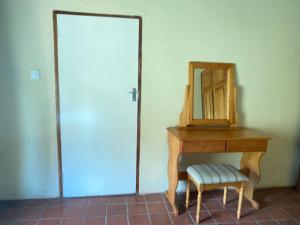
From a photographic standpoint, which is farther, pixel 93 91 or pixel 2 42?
pixel 93 91

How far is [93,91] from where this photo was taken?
228cm

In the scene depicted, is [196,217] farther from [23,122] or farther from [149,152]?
[23,122]

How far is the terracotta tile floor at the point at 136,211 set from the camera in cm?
210

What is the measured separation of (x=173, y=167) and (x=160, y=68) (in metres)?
0.98

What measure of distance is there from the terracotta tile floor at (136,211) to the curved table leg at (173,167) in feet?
0.31

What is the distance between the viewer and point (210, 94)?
2.46 m

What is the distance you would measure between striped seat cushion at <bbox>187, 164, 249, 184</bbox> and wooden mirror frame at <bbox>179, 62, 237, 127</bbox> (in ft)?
1.53

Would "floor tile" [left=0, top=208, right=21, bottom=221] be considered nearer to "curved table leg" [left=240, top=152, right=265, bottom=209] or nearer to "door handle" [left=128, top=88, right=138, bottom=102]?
"door handle" [left=128, top=88, right=138, bottom=102]

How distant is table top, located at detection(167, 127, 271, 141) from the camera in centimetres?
206

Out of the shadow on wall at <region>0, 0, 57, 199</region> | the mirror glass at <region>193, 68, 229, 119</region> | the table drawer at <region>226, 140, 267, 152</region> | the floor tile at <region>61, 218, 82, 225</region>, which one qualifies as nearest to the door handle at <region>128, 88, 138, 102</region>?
the mirror glass at <region>193, 68, 229, 119</region>

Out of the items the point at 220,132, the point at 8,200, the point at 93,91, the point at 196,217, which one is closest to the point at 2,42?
the point at 93,91

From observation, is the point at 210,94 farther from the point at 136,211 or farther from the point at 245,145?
the point at 136,211

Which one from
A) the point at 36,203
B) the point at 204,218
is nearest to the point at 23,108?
the point at 36,203

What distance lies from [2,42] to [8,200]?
5.08 ft
